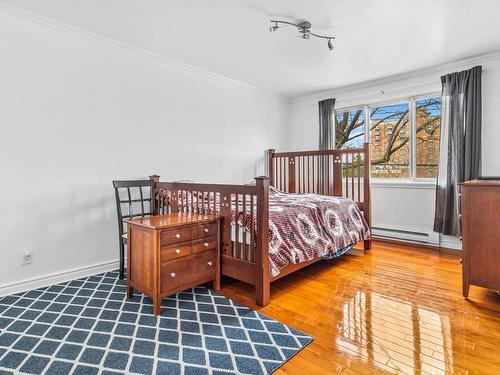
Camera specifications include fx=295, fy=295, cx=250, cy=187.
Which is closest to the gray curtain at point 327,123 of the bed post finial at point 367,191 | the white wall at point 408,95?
the white wall at point 408,95

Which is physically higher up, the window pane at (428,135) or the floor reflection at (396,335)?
the window pane at (428,135)

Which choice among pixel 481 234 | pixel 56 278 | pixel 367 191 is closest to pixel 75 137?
pixel 56 278

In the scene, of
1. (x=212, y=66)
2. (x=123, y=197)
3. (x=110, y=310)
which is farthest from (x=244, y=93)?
(x=110, y=310)

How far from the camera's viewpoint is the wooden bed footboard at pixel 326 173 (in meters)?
3.75

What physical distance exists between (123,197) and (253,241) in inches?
61.6

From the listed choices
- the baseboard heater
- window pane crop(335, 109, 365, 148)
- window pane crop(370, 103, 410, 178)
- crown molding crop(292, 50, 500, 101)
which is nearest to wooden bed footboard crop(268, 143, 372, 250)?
window pane crop(370, 103, 410, 178)

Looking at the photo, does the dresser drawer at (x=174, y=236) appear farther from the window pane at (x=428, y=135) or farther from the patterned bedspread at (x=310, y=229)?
the window pane at (x=428, y=135)

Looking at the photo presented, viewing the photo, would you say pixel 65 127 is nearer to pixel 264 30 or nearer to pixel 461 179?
pixel 264 30

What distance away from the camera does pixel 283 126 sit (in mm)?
5148

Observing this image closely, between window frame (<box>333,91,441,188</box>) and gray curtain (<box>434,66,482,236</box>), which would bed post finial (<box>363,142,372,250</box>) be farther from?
gray curtain (<box>434,66,482,236</box>)

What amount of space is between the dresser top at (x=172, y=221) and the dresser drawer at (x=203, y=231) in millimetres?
39

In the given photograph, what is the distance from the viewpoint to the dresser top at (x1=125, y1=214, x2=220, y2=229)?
2.04m

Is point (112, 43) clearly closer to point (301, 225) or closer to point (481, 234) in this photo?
point (301, 225)

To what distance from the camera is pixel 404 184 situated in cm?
402
